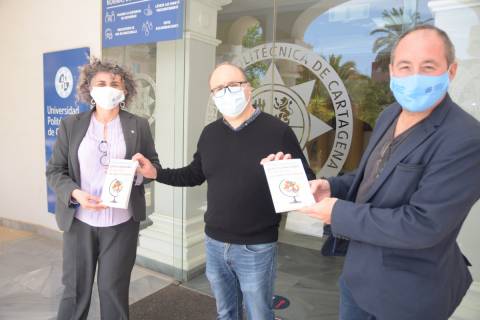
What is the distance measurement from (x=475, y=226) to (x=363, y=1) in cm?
220

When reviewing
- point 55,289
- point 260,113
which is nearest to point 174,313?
point 55,289

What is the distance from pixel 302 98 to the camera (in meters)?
3.69

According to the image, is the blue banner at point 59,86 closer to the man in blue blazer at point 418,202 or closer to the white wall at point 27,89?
the white wall at point 27,89

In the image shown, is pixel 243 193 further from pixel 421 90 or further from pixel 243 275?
pixel 421 90

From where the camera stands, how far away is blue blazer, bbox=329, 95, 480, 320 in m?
1.12

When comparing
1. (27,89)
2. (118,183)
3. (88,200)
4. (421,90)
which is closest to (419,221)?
(421,90)

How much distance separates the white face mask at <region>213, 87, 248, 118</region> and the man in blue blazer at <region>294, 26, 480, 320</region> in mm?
653

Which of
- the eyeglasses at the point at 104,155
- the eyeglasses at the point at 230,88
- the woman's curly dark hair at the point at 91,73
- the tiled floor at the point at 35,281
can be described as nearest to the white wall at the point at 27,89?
the tiled floor at the point at 35,281

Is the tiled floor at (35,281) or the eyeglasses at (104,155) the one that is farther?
the tiled floor at (35,281)

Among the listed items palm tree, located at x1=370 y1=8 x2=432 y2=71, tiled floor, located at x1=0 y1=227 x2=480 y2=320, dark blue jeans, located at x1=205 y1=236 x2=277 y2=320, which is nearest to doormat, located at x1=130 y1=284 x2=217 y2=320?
tiled floor, located at x1=0 y1=227 x2=480 y2=320

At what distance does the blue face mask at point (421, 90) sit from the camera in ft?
3.99

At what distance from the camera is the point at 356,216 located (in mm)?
1250

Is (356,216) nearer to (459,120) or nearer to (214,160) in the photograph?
(459,120)

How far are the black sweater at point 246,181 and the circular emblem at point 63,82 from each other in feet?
9.59
